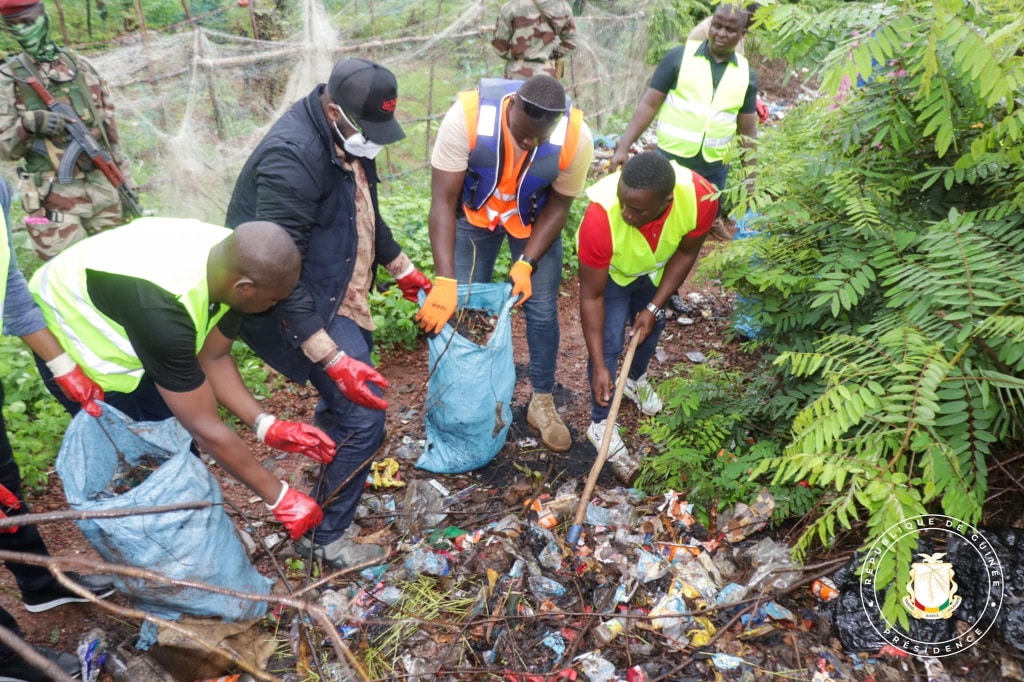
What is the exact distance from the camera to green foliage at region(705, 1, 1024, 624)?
1885mm

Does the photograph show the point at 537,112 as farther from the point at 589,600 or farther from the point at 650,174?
the point at 589,600

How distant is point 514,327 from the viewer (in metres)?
5.14

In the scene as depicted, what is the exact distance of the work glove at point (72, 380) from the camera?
7.98ft

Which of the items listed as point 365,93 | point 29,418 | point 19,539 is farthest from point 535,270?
point 29,418

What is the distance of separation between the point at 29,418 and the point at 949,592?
434cm

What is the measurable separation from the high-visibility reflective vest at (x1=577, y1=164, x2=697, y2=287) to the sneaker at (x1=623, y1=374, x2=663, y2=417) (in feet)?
2.57

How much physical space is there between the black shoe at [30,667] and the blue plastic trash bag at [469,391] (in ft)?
5.39

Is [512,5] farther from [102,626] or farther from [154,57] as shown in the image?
[102,626]

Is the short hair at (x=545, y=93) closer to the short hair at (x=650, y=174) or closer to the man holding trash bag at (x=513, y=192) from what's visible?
the man holding trash bag at (x=513, y=192)

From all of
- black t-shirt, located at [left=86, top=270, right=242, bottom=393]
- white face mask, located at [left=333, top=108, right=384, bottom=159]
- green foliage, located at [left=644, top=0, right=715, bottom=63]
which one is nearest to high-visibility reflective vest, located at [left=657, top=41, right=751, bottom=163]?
white face mask, located at [left=333, top=108, right=384, bottom=159]

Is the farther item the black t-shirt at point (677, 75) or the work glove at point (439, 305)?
the black t-shirt at point (677, 75)

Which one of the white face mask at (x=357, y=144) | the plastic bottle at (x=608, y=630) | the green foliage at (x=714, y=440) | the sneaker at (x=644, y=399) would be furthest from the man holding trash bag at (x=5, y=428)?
the sneaker at (x=644, y=399)

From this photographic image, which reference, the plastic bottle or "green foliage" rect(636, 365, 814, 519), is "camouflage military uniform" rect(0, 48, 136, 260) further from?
the plastic bottle

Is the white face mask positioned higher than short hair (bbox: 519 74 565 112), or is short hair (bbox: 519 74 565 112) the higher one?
short hair (bbox: 519 74 565 112)
